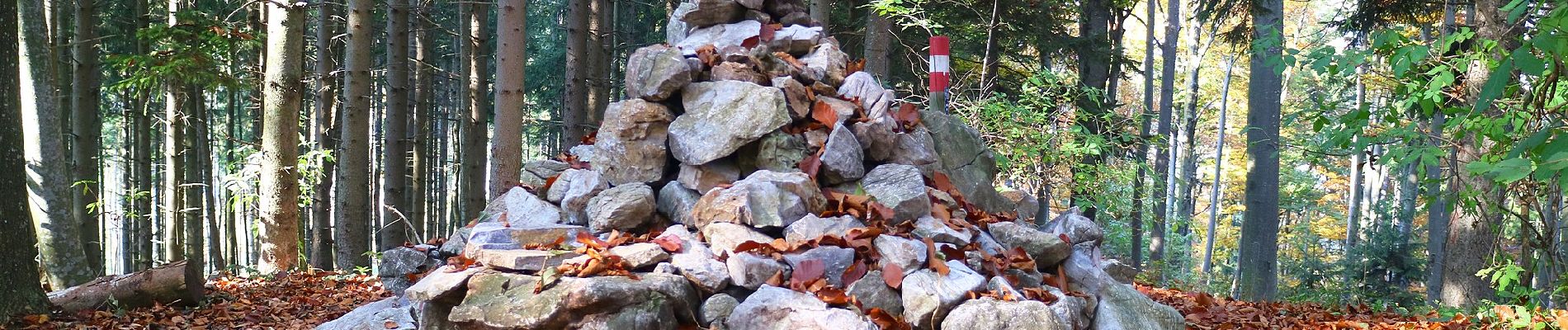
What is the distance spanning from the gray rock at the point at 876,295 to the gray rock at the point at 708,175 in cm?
120

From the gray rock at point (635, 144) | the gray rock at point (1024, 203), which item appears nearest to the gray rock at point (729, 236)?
the gray rock at point (635, 144)

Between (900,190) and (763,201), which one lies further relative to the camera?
(900,190)

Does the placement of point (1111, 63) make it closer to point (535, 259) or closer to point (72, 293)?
Result: point (535, 259)

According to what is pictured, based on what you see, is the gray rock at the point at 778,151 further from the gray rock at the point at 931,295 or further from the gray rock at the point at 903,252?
Answer: the gray rock at the point at 931,295

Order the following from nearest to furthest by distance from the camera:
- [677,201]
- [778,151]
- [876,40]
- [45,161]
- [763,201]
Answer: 1. [763,201]
2. [677,201]
3. [778,151]
4. [45,161]
5. [876,40]

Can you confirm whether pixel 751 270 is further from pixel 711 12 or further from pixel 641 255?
pixel 711 12

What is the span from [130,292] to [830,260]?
15.5 ft

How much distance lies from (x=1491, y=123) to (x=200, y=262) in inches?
610

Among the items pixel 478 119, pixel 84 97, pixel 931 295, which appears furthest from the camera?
pixel 478 119

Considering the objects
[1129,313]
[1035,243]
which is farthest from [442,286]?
[1129,313]

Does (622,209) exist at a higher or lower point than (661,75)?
lower

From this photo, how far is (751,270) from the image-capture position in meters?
4.36

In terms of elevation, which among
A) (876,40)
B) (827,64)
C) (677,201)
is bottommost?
(677,201)

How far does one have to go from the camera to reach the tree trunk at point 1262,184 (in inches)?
447
